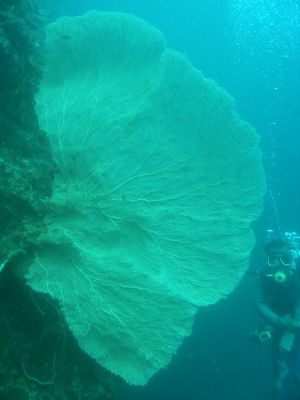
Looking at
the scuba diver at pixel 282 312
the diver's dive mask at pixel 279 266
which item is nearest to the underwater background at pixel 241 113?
the scuba diver at pixel 282 312

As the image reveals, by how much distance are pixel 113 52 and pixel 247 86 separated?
79.3 feet

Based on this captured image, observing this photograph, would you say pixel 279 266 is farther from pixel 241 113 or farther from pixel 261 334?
pixel 241 113

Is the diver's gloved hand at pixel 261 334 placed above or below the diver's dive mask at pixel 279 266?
below

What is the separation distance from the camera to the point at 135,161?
13.4 feet

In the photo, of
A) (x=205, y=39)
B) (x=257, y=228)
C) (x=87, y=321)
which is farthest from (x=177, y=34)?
(x=87, y=321)

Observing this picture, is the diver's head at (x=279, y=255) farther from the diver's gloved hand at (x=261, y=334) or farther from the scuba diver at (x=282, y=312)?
the diver's gloved hand at (x=261, y=334)

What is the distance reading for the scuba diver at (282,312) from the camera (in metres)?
5.49

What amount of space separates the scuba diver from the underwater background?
610 cm

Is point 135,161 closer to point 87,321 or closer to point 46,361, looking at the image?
point 87,321

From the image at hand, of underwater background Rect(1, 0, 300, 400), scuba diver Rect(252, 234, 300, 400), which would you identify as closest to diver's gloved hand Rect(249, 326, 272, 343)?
scuba diver Rect(252, 234, 300, 400)

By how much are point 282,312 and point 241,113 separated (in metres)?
19.6

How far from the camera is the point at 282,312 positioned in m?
6.05

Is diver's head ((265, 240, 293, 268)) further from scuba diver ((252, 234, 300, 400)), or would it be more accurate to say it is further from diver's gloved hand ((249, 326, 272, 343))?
diver's gloved hand ((249, 326, 272, 343))

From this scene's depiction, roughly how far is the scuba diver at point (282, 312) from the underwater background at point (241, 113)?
610cm
